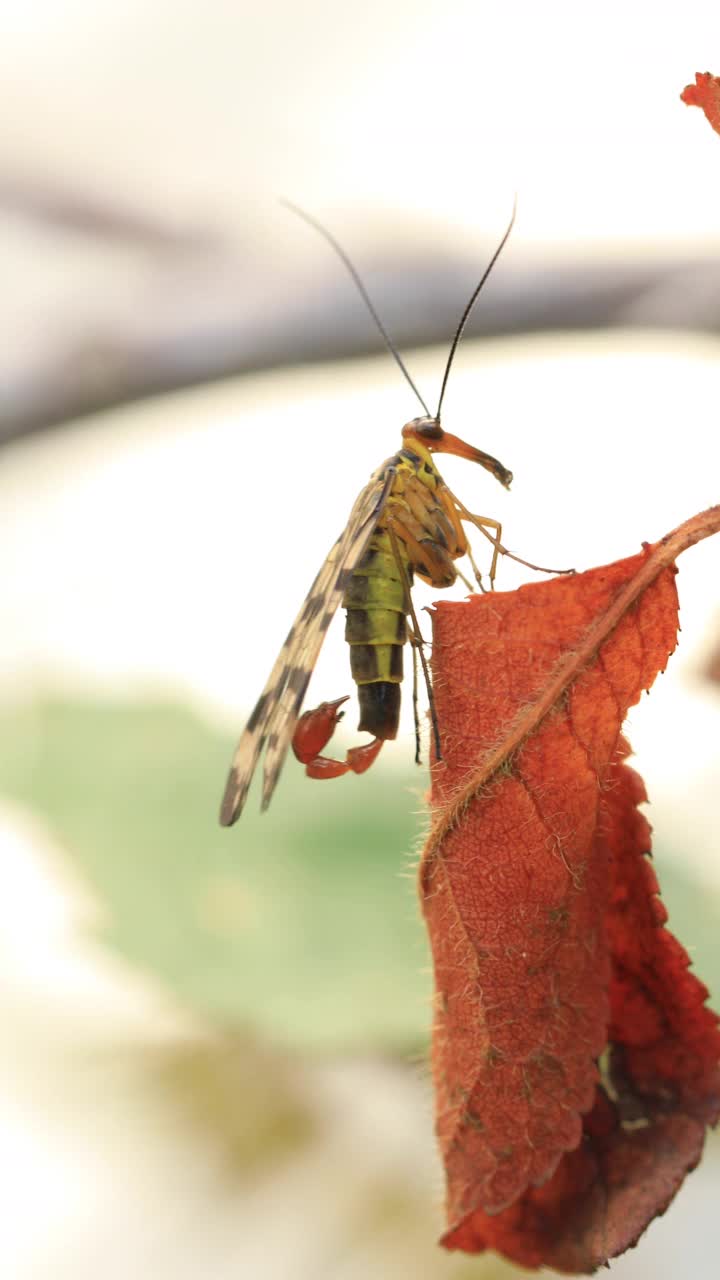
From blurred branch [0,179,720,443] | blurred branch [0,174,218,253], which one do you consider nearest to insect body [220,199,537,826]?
blurred branch [0,179,720,443]

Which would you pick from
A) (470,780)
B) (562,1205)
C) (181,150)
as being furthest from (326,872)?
(181,150)

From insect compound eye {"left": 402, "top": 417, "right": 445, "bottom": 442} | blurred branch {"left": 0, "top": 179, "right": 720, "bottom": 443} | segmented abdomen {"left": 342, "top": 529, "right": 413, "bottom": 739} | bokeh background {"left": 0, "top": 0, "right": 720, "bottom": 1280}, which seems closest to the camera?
segmented abdomen {"left": 342, "top": 529, "right": 413, "bottom": 739}

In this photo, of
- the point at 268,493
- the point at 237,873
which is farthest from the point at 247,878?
the point at 268,493

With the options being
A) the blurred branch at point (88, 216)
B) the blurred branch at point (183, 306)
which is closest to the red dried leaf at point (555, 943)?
the blurred branch at point (183, 306)

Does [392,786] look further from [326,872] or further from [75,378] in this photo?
[75,378]

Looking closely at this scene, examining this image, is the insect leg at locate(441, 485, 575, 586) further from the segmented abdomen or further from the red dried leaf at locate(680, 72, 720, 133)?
the red dried leaf at locate(680, 72, 720, 133)

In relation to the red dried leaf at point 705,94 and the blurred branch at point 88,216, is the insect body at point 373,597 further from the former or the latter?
the blurred branch at point 88,216
